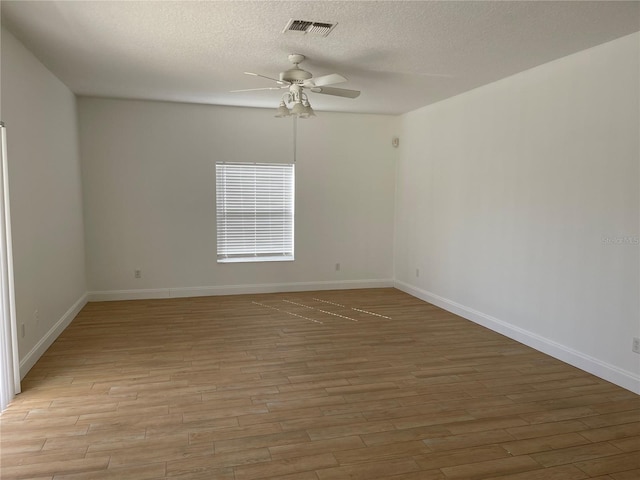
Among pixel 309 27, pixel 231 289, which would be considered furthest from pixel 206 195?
pixel 309 27

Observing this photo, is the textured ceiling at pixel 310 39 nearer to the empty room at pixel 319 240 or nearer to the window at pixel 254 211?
the empty room at pixel 319 240

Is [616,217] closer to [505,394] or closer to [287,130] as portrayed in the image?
[505,394]

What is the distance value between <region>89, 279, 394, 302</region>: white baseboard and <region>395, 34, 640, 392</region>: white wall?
1297mm

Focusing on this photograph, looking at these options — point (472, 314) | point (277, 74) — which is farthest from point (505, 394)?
point (277, 74)

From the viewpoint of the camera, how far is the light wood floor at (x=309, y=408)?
2.49 m

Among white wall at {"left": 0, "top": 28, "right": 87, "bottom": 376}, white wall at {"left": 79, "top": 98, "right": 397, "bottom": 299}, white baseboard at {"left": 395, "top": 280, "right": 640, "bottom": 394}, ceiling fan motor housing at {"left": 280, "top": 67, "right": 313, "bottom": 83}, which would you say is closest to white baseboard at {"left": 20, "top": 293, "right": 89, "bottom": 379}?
white wall at {"left": 0, "top": 28, "right": 87, "bottom": 376}

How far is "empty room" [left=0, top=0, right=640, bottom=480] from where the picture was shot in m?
2.84

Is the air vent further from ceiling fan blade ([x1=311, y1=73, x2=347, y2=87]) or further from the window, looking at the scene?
the window

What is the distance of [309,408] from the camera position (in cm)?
314

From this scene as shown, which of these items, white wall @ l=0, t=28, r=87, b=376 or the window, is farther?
the window

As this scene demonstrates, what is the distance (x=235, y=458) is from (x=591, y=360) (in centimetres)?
302

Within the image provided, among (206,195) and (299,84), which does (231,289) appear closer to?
(206,195)

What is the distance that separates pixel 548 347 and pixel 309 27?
347cm

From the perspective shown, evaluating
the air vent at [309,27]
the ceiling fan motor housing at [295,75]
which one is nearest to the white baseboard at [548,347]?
the ceiling fan motor housing at [295,75]
